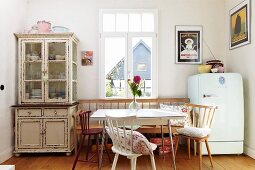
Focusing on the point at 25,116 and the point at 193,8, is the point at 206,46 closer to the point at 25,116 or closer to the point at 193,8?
the point at 193,8

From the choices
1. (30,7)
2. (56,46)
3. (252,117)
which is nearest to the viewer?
(252,117)

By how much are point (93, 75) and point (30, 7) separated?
1664 mm

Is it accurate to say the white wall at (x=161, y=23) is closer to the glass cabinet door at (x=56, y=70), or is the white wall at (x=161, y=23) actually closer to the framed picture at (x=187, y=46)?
the framed picture at (x=187, y=46)

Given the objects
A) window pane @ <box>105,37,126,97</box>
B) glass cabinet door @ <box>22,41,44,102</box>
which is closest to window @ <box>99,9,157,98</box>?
window pane @ <box>105,37,126,97</box>

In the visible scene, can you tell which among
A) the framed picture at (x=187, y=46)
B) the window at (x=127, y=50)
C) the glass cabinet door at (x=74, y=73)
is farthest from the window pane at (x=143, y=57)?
the glass cabinet door at (x=74, y=73)

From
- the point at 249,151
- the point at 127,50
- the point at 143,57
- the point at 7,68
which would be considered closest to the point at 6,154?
the point at 7,68

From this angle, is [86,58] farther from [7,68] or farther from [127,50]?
[7,68]

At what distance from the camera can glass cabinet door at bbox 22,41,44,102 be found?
3.96 meters

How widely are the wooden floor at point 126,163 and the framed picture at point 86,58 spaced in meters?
1.62

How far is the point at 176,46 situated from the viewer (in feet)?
14.8

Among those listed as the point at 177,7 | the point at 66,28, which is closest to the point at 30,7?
the point at 66,28

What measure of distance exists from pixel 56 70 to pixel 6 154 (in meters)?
1.46

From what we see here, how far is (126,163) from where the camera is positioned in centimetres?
348

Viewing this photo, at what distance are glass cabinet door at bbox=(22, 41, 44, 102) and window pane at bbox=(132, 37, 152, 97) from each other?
1614 millimetres
